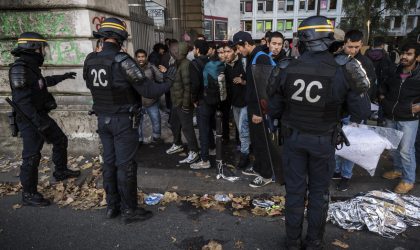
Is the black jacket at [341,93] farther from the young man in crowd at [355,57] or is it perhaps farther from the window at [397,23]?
the window at [397,23]

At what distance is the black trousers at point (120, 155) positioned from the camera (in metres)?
3.59

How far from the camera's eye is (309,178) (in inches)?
120

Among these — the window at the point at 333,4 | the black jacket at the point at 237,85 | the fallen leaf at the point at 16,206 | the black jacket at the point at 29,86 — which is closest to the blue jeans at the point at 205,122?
the black jacket at the point at 237,85

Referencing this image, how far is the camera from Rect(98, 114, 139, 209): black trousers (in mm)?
3590

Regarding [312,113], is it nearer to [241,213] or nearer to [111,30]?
[241,213]

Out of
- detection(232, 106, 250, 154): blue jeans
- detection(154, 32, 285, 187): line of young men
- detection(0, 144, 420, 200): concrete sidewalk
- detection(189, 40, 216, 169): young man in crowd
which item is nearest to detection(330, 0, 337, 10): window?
detection(0, 144, 420, 200): concrete sidewalk

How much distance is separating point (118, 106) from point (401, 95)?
3.61 meters

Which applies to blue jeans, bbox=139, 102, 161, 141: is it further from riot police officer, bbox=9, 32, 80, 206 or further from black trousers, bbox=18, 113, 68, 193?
black trousers, bbox=18, 113, 68, 193

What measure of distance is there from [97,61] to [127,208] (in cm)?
180

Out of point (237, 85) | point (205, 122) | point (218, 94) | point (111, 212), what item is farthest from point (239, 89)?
point (111, 212)

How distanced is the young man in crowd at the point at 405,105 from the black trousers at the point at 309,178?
69.8 inches

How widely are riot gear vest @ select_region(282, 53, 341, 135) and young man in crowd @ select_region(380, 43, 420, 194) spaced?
1.74m

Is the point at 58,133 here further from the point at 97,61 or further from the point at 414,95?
the point at 414,95

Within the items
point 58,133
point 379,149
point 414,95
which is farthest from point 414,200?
point 58,133
